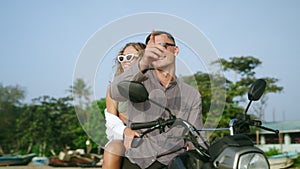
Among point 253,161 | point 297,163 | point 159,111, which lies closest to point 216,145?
point 253,161

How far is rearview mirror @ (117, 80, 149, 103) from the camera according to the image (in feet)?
5.67

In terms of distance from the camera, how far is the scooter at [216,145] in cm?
157

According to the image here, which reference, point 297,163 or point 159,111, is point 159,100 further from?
point 297,163

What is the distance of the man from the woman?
69 mm

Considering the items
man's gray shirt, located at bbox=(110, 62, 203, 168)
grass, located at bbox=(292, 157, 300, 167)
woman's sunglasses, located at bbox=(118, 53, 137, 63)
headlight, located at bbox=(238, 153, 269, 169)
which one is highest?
woman's sunglasses, located at bbox=(118, 53, 137, 63)

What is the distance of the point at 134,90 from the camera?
5.68ft

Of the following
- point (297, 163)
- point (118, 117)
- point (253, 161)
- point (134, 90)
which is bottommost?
point (297, 163)

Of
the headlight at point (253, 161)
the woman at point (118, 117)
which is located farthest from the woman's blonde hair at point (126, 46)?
the headlight at point (253, 161)

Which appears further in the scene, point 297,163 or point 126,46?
point 297,163

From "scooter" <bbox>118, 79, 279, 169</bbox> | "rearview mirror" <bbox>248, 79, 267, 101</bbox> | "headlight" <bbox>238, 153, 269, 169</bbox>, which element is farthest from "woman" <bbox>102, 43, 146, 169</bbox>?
"headlight" <bbox>238, 153, 269, 169</bbox>

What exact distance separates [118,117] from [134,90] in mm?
711

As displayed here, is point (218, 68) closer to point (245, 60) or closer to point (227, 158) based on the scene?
point (227, 158)

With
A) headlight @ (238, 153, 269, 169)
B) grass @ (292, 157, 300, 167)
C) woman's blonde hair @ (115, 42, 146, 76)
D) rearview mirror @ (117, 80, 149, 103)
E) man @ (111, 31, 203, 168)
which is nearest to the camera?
headlight @ (238, 153, 269, 169)

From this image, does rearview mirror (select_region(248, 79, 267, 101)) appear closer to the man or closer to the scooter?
the scooter
